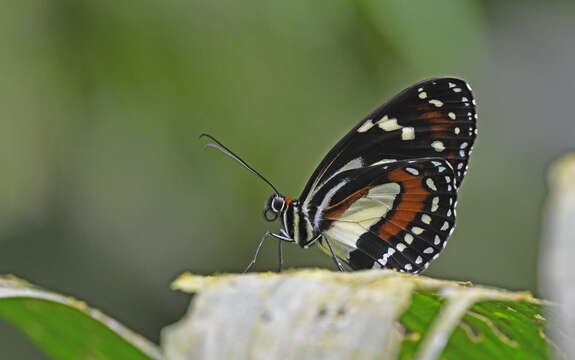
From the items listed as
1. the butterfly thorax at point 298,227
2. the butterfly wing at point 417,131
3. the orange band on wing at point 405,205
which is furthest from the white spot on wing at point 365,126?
the butterfly thorax at point 298,227

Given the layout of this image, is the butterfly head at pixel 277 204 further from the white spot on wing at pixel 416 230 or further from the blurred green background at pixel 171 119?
the blurred green background at pixel 171 119

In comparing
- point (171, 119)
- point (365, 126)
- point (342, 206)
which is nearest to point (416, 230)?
point (342, 206)

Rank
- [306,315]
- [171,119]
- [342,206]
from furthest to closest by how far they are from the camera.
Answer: [171,119] < [342,206] < [306,315]

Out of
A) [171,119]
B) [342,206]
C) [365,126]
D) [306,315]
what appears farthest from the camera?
[171,119]

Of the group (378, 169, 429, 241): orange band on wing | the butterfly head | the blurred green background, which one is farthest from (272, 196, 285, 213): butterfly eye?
the blurred green background

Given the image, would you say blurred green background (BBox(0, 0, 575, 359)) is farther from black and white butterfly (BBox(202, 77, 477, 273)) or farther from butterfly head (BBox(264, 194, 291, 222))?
butterfly head (BBox(264, 194, 291, 222))

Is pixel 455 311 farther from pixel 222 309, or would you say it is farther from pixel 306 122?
pixel 306 122

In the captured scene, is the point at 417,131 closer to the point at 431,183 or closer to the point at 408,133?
the point at 408,133
